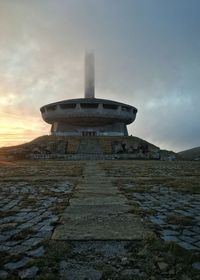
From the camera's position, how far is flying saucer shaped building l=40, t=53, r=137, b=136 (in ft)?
259

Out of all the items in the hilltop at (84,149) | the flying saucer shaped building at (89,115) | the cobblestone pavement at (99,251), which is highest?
the flying saucer shaped building at (89,115)

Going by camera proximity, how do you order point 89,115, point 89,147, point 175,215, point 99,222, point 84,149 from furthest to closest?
point 89,115 < point 89,147 < point 84,149 < point 175,215 < point 99,222

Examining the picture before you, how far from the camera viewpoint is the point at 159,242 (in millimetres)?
4090

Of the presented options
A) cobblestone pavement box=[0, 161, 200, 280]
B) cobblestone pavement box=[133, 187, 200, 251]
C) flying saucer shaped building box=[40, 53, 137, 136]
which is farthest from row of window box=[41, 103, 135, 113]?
cobblestone pavement box=[0, 161, 200, 280]

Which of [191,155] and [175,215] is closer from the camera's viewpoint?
[175,215]

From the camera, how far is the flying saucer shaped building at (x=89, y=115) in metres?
78.9

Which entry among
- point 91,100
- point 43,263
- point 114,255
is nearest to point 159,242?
point 114,255

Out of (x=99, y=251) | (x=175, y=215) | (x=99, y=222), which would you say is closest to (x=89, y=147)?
(x=175, y=215)

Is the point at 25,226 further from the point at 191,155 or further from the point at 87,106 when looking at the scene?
the point at 191,155

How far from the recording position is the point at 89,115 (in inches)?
3093

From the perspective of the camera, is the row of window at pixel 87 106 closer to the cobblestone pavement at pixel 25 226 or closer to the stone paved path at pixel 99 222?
the cobblestone pavement at pixel 25 226

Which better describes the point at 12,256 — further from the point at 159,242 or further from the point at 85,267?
the point at 159,242

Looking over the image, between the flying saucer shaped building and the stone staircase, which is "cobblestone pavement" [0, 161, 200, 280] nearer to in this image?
the stone staircase

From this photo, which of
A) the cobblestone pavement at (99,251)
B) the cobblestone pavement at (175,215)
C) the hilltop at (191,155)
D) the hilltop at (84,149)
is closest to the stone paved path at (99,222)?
the cobblestone pavement at (99,251)
